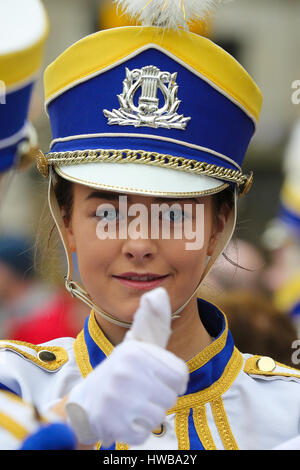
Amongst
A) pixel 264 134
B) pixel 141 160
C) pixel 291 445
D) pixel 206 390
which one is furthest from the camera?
pixel 264 134

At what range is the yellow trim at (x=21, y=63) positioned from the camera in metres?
1.56

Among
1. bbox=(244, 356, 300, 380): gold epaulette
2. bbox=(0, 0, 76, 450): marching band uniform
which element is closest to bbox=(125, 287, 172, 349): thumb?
bbox=(0, 0, 76, 450): marching band uniform

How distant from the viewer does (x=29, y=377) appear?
1989mm

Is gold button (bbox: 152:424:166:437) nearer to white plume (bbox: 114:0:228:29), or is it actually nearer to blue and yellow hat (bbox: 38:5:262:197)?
blue and yellow hat (bbox: 38:5:262:197)

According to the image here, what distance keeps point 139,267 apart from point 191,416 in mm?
409

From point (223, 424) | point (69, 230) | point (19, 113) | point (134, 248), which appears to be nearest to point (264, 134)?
point (69, 230)

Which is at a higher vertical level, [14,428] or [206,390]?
[14,428]

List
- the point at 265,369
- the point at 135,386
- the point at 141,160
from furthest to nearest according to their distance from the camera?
the point at 265,369 < the point at 141,160 < the point at 135,386

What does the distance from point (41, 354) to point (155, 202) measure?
51cm

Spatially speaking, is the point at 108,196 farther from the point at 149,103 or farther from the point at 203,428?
the point at 203,428

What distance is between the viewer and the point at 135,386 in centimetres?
148

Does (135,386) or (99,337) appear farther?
(99,337)

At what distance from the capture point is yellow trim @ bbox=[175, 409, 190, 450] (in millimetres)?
1933

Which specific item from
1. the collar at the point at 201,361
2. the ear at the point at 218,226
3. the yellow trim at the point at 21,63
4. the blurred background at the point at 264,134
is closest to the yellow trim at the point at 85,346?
the collar at the point at 201,361
